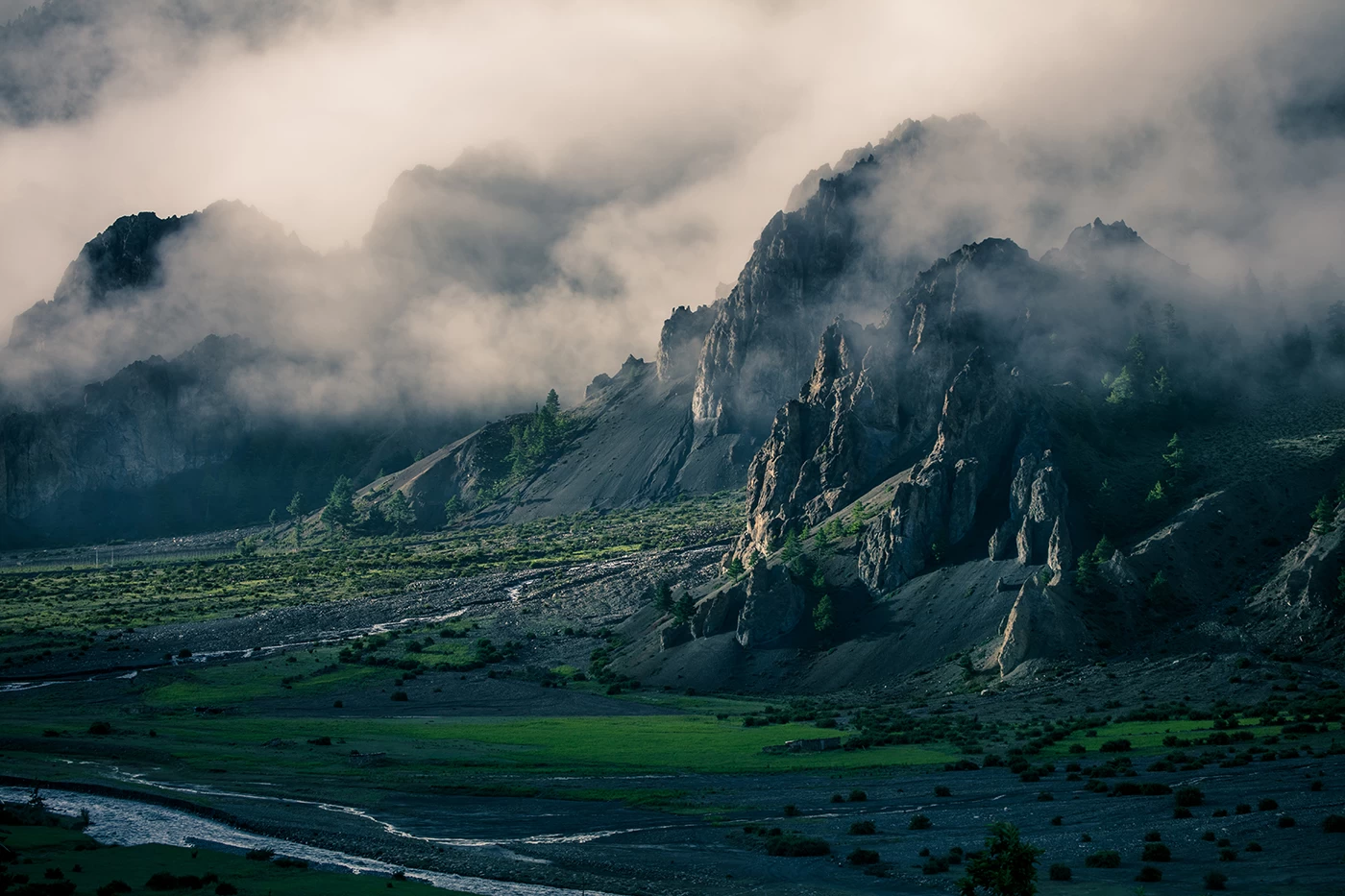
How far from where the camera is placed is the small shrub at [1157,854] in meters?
55.7

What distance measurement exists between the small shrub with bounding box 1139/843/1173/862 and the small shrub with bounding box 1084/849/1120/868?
1351 millimetres

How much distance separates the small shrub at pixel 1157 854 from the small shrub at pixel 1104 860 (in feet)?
4.43

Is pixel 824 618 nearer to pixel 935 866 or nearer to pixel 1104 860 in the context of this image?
pixel 935 866

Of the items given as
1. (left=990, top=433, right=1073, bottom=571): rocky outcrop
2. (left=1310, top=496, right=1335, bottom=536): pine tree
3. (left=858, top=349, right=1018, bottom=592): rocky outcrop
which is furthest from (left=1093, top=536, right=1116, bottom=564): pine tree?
(left=858, top=349, right=1018, bottom=592): rocky outcrop

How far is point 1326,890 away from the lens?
47531 mm

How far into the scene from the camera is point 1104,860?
56.1m

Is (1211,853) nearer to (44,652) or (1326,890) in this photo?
(1326,890)

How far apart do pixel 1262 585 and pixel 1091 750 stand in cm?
5383

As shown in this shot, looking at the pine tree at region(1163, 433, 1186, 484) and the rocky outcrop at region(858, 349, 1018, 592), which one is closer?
the pine tree at region(1163, 433, 1186, 484)

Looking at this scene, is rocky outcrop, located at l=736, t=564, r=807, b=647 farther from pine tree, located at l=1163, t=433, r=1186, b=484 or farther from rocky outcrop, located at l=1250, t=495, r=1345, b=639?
rocky outcrop, located at l=1250, t=495, r=1345, b=639

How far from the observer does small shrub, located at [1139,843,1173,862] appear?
5569cm

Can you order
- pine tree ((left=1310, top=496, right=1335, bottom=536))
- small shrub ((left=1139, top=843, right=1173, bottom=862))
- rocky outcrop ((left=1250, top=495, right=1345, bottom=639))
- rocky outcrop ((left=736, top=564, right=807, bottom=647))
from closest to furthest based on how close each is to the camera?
1. small shrub ((left=1139, top=843, right=1173, bottom=862))
2. rocky outcrop ((left=1250, top=495, right=1345, bottom=639))
3. pine tree ((left=1310, top=496, right=1335, bottom=536))
4. rocky outcrop ((left=736, top=564, right=807, bottom=647))

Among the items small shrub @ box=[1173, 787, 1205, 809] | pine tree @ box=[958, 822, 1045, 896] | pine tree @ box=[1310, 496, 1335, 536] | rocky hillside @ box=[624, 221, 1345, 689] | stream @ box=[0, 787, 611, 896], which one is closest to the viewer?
pine tree @ box=[958, 822, 1045, 896]

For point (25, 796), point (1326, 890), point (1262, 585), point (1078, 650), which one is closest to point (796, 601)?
point (1078, 650)
